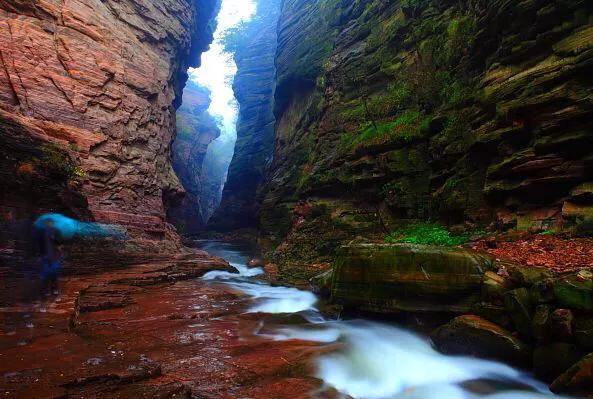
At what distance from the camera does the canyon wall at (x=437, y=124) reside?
26.3 feet

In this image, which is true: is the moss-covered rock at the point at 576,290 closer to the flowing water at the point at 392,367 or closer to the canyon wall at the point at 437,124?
the flowing water at the point at 392,367

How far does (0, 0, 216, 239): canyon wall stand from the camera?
10.5 metres

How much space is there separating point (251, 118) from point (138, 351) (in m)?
41.7

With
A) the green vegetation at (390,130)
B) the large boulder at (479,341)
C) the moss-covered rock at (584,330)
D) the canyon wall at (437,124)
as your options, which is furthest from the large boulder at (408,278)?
the green vegetation at (390,130)

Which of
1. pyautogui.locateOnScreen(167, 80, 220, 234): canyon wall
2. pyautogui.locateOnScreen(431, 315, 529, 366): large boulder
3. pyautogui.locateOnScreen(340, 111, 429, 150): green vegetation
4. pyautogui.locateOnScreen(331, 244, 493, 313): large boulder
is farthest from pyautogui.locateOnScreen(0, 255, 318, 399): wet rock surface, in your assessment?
pyautogui.locateOnScreen(167, 80, 220, 234): canyon wall

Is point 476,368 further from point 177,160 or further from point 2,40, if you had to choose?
point 177,160

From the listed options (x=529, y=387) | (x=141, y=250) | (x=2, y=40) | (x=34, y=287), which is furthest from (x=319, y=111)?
(x=529, y=387)

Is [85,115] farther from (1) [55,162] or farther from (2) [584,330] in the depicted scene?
(2) [584,330]

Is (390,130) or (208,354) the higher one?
(390,130)

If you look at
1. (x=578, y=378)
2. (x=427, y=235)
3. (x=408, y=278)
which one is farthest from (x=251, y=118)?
(x=578, y=378)

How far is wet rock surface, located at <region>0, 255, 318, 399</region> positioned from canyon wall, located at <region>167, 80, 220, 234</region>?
96.2ft

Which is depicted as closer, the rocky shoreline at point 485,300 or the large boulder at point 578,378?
the large boulder at point 578,378

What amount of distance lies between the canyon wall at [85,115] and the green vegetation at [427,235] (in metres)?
10.6

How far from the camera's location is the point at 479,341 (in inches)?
221
